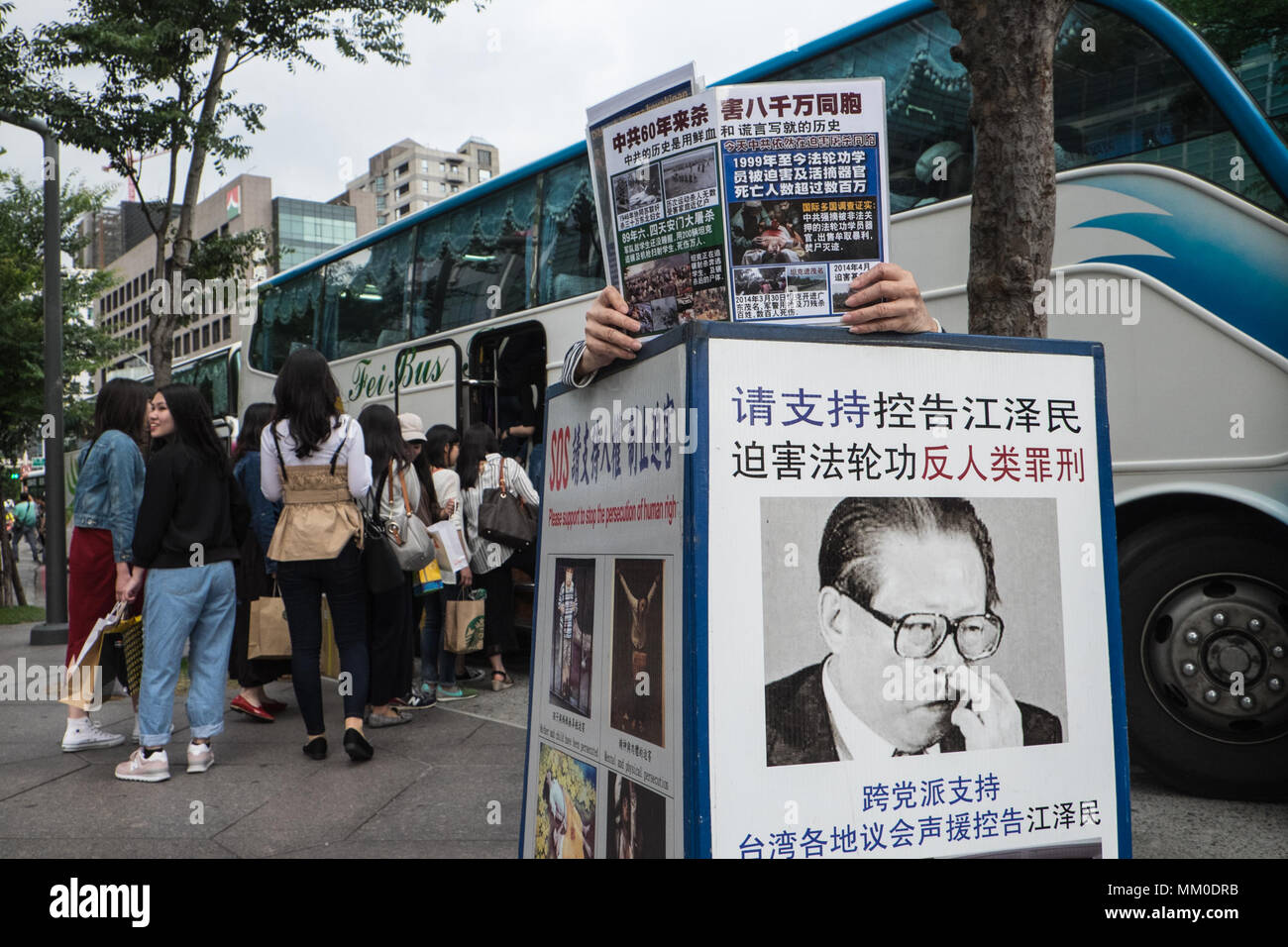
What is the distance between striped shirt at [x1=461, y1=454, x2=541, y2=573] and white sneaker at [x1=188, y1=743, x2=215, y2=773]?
2330 mm

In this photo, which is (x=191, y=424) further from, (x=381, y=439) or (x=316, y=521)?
(x=381, y=439)

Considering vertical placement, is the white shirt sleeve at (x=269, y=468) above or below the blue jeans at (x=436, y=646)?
above

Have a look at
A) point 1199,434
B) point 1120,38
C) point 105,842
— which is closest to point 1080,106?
point 1120,38

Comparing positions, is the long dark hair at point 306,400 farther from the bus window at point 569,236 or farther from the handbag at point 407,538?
the bus window at point 569,236

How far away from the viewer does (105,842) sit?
4133 mm

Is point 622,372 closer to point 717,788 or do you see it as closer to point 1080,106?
point 717,788

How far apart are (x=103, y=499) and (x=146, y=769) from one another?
143cm

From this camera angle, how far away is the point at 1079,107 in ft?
16.4

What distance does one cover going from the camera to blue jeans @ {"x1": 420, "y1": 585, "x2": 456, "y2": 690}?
6.86 meters

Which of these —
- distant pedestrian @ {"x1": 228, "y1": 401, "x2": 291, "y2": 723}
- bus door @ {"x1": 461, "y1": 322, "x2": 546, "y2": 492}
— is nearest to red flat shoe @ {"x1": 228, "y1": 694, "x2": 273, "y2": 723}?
distant pedestrian @ {"x1": 228, "y1": 401, "x2": 291, "y2": 723}

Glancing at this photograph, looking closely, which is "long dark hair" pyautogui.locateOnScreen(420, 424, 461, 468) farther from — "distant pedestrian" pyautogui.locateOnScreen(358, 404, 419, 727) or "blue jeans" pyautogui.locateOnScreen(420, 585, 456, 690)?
"distant pedestrian" pyautogui.locateOnScreen(358, 404, 419, 727)

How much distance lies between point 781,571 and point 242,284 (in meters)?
13.0

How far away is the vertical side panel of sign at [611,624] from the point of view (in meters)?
2.04
